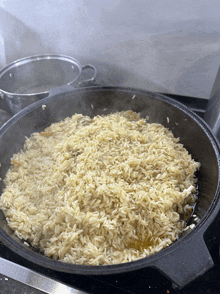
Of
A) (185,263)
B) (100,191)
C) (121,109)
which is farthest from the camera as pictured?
(121,109)

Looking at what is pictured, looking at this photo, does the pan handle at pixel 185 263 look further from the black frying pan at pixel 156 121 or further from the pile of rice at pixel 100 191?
the pile of rice at pixel 100 191

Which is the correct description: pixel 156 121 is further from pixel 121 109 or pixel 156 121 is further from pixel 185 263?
pixel 185 263

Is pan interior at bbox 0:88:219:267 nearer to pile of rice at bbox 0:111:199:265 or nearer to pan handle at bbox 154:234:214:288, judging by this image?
pile of rice at bbox 0:111:199:265

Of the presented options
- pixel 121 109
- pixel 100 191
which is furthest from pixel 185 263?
pixel 121 109

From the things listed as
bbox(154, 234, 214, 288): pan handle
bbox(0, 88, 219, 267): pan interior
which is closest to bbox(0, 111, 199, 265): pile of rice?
bbox(0, 88, 219, 267): pan interior

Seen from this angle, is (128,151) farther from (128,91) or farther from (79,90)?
(79,90)

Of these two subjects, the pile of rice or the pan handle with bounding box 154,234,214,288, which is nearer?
the pan handle with bounding box 154,234,214,288

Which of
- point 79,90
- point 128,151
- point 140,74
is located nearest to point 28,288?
point 128,151
